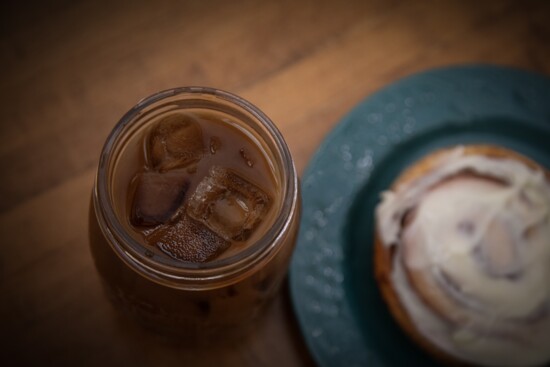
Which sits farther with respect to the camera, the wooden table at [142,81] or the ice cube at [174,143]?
the wooden table at [142,81]

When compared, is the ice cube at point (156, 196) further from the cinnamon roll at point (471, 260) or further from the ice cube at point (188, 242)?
the cinnamon roll at point (471, 260)

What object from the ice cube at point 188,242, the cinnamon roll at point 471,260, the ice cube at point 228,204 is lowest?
the ice cube at point 188,242

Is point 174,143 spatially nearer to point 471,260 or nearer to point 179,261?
point 179,261

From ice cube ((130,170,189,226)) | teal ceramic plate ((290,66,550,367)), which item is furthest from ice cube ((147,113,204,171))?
teal ceramic plate ((290,66,550,367))

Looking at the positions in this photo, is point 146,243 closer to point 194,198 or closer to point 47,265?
point 194,198

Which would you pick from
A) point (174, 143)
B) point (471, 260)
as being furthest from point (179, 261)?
point (471, 260)

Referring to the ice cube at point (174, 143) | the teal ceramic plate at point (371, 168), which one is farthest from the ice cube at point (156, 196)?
the teal ceramic plate at point (371, 168)
